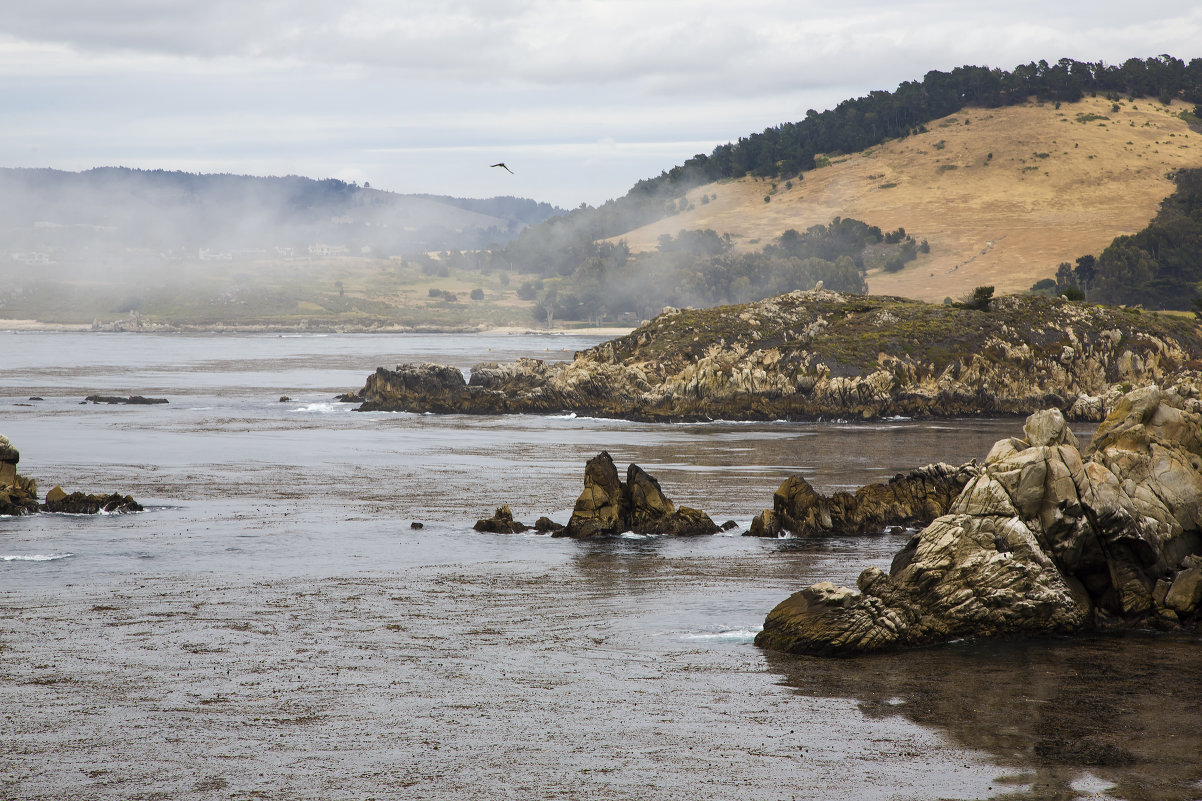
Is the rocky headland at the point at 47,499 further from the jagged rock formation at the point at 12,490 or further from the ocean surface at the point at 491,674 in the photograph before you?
the ocean surface at the point at 491,674

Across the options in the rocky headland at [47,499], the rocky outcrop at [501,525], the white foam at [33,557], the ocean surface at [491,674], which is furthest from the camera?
the rocky headland at [47,499]

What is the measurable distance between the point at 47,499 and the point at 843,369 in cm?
5063

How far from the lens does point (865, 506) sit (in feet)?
113

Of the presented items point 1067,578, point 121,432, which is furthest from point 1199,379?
point 121,432

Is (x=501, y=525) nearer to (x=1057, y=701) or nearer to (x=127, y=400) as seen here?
(x=1057, y=701)

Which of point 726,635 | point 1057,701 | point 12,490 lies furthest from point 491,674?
point 12,490

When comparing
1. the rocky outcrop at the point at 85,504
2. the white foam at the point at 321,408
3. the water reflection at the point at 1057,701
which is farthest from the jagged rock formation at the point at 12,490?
the white foam at the point at 321,408

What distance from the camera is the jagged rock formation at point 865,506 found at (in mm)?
33469

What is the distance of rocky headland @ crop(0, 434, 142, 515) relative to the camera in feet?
120

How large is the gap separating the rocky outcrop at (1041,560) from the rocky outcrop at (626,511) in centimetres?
1037

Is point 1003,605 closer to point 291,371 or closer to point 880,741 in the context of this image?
point 880,741

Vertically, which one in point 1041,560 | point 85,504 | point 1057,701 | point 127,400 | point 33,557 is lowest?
point 1057,701

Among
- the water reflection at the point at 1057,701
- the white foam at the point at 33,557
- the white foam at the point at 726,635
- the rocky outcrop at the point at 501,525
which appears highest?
the rocky outcrop at the point at 501,525

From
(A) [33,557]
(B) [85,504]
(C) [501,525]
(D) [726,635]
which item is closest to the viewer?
(D) [726,635]
